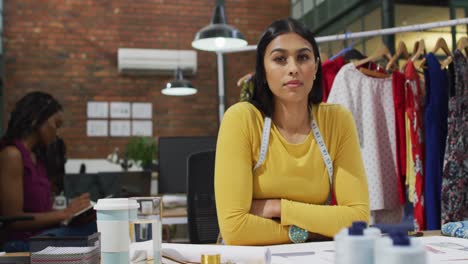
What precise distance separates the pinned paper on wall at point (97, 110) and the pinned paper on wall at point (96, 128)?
0.28 feet

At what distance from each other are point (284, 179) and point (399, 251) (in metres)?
0.99

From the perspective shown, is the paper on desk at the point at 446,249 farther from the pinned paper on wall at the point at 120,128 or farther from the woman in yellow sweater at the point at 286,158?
the pinned paper on wall at the point at 120,128

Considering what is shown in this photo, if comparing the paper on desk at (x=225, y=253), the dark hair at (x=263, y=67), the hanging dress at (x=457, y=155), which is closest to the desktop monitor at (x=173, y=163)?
the hanging dress at (x=457, y=155)

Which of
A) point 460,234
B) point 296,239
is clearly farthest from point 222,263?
point 460,234

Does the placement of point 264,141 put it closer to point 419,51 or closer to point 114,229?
point 114,229

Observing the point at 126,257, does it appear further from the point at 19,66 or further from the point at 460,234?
the point at 19,66

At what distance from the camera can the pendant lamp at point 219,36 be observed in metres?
3.38

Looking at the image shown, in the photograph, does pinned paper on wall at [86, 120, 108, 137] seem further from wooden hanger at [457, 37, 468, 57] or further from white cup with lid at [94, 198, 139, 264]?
white cup with lid at [94, 198, 139, 264]

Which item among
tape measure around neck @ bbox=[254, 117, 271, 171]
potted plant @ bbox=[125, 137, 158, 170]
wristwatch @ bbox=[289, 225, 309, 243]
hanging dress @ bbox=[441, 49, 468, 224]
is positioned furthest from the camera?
potted plant @ bbox=[125, 137, 158, 170]

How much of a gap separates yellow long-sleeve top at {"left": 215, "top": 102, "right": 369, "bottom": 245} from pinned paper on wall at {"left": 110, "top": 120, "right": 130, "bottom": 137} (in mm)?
5636

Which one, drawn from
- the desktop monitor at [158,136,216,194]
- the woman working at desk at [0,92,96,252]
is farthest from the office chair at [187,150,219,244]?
the desktop monitor at [158,136,216,194]

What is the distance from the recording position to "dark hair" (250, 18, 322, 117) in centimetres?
159

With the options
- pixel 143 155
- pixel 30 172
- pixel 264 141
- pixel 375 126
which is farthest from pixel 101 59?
pixel 264 141

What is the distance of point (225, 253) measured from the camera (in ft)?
3.31
